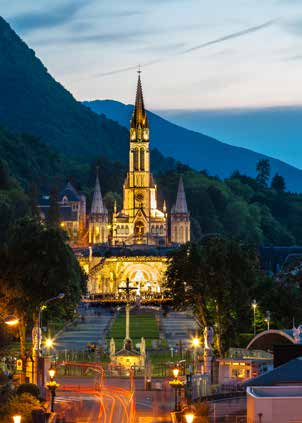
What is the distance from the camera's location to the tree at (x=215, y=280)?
257ft

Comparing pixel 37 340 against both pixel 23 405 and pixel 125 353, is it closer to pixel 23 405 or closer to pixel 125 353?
pixel 125 353

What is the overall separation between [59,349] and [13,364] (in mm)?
18557

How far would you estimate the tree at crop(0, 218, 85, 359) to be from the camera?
71.7 m

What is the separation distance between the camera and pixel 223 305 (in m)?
78.2

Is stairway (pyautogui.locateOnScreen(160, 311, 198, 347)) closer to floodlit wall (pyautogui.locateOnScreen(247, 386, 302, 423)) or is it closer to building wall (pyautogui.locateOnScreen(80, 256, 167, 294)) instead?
building wall (pyautogui.locateOnScreen(80, 256, 167, 294))

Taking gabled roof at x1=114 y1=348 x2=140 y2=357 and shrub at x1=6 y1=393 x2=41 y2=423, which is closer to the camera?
shrub at x1=6 y1=393 x2=41 y2=423

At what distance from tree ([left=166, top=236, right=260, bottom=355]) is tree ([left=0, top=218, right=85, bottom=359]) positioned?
641 centimetres

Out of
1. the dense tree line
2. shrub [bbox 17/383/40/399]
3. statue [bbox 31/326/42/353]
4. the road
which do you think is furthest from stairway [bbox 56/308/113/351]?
shrub [bbox 17/383/40/399]

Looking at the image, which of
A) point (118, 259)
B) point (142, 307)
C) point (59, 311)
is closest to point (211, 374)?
point (59, 311)

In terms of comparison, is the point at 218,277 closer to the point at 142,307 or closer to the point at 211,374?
the point at 211,374

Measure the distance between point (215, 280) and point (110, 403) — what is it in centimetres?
2377

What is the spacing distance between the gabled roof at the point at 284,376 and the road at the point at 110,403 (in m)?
11.3

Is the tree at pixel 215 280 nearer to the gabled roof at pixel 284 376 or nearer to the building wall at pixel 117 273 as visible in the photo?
the gabled roof at pixel 284 376

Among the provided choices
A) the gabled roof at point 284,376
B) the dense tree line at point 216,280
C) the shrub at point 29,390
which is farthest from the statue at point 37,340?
the gabled roof at point 284,376
